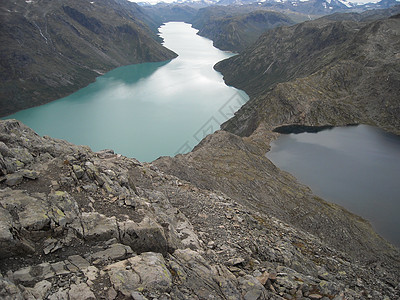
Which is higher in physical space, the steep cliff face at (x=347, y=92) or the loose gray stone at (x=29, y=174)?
the steep cliff face at (x=347, y=92)

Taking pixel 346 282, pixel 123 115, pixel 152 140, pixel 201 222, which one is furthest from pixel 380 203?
pixel 123 115

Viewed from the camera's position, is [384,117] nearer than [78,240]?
No

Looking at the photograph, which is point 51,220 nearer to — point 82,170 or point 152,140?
point 82,170

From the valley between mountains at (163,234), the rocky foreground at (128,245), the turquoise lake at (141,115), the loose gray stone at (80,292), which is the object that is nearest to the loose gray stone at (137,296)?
the rocky foreground at (128,245)

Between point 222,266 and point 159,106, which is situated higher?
point 222,266

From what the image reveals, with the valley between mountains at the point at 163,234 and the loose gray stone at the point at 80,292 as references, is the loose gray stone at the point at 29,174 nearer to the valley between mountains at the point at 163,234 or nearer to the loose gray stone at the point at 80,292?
the valley between mountains at the point at 163,234

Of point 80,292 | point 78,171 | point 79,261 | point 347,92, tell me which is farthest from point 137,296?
point 347,92
